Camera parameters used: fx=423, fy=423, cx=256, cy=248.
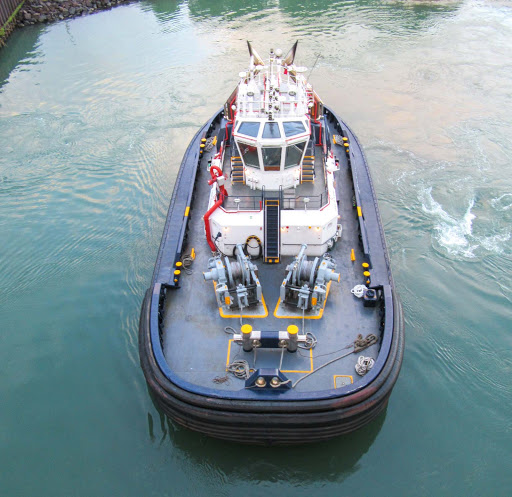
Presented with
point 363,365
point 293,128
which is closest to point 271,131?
point 293,128

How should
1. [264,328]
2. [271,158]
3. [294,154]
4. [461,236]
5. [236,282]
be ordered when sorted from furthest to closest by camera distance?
[461,236] → [294,154] → [271,158] → [236,282] → [264,328]

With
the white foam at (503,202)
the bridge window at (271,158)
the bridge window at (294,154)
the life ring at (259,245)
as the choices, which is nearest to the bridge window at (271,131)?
Answer: the bridge window at (271,158)

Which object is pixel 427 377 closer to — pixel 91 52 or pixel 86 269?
pixel 86 269

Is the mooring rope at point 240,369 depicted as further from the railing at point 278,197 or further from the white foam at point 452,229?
the white foam at point 452,229

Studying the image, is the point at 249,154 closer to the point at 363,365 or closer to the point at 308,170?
the point at 308,170

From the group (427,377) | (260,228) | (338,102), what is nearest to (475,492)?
(427,377)

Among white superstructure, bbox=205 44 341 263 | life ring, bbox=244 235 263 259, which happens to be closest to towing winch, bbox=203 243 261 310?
life ring, bbox=244 235 263 259
